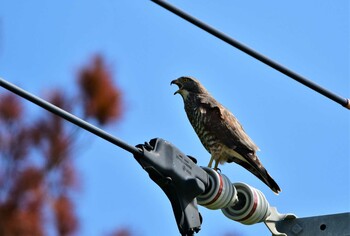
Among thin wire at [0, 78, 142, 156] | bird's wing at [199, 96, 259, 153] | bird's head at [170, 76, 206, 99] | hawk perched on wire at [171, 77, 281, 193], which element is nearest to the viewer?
thin wire at [0, 78, 142, 156]

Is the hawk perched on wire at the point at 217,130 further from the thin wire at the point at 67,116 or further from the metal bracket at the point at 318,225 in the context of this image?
the thin wire at the point at 67,116

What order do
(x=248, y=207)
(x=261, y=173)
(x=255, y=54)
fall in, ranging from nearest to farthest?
(x=255, y=54)
(x=248, y=207)
(x=261, y=173)

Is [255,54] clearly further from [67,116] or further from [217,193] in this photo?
[67,116]

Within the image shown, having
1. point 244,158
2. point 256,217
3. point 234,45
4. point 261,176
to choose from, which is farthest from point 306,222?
point 244,158

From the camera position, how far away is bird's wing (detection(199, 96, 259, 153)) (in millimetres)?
7980

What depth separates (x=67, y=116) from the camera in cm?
430

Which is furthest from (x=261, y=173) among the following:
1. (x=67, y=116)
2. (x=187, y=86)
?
(x=67, y=116)

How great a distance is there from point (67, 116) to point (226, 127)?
402 centimetres

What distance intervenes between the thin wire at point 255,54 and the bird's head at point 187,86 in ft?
12.4

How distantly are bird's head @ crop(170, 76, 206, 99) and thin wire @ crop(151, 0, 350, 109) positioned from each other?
378cm

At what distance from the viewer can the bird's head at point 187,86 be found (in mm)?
8875

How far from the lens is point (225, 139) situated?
8.12m

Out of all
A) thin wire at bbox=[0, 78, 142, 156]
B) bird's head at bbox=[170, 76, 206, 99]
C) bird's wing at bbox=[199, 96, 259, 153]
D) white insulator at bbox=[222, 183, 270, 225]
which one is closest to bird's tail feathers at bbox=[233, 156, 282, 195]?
bird's wing at bbox=[199, 96, 259, 153]

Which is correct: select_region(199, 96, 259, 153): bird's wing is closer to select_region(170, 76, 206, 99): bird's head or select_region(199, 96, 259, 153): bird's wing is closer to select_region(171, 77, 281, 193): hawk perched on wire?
select_region(171, 77, 281, 193): hawk perched on wire
